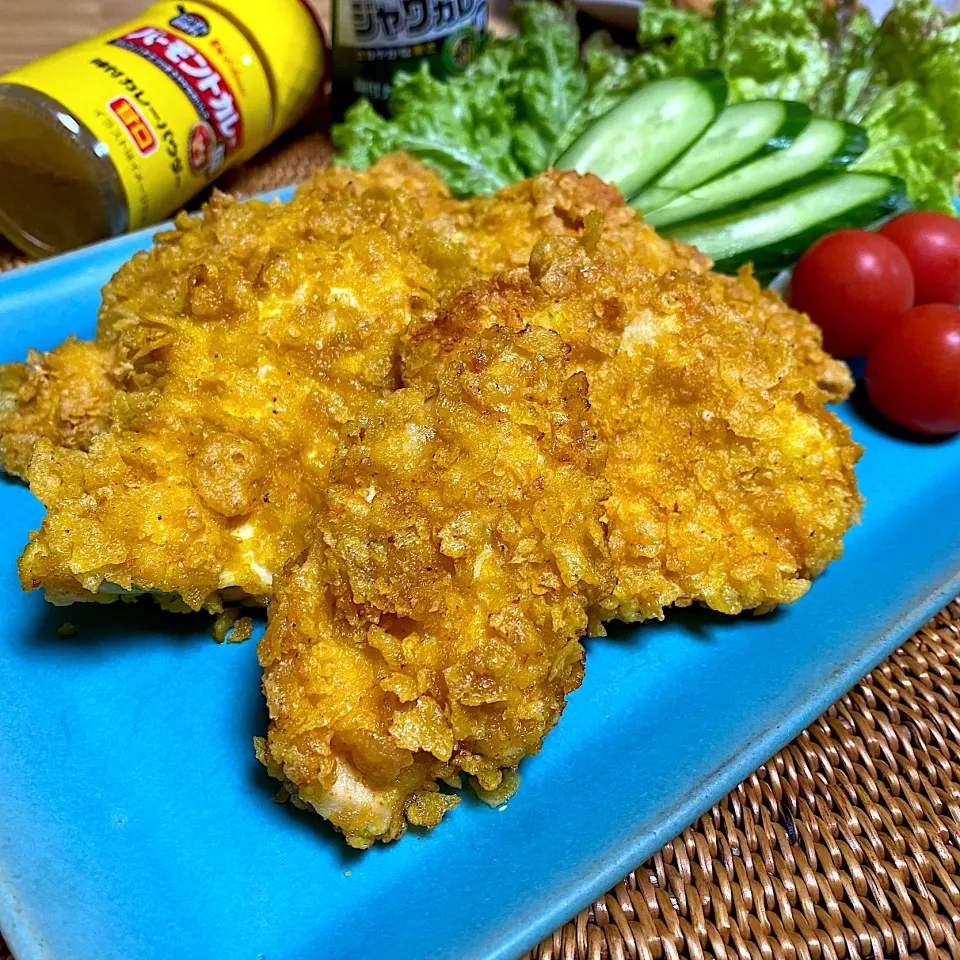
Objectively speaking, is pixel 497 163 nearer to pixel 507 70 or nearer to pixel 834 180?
pixel 507 70

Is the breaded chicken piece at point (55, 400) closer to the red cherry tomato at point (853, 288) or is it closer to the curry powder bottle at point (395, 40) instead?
the curry powder bottle at point (395, 40)

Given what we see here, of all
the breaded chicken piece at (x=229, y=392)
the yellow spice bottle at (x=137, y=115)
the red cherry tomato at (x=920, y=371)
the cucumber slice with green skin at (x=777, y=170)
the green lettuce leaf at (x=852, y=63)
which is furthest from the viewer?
the green lettuce leaf at (x=852, y=63)

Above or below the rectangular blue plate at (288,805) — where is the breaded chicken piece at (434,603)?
above

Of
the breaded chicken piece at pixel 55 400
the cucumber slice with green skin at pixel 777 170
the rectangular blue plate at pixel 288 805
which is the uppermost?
the cucumber slice with green skin at pixel 777 170

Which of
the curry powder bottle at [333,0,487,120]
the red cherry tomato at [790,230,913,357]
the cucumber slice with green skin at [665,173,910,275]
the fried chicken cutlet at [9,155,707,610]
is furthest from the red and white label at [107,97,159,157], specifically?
the red cherry tomato at [790,230,913,357]

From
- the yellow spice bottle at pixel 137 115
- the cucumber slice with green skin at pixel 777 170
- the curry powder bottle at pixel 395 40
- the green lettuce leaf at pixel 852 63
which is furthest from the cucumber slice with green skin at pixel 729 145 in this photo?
the yellow spice bottle at pixel 137 115

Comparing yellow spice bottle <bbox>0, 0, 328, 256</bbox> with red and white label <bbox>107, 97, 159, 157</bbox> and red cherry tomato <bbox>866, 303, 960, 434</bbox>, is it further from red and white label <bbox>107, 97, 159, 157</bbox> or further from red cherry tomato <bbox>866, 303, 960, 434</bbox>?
red cherry tomato <bbox>866, 303, 960, 434</bbox>

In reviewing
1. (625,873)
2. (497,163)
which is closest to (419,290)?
(625,873)
